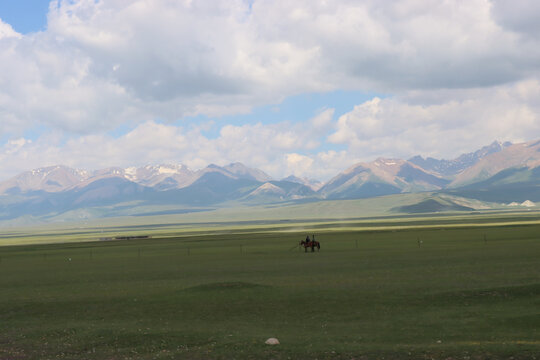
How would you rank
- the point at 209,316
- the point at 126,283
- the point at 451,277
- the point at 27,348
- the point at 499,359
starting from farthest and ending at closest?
the point at 126,283 < the point at 451,277 < the point at 209,316 < the point at 27,348 < the point at 499,359

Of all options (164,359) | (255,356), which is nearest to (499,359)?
(255,356)

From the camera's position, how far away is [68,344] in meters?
26.1

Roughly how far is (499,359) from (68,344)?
19.1m

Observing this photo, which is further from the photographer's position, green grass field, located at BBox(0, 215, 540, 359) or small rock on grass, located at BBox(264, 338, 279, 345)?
small rock on grass, located at BBox(264, 338, 279, 345)

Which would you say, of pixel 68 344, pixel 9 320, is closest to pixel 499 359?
pixel 68 344

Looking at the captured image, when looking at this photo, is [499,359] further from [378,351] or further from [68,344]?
[68,344]

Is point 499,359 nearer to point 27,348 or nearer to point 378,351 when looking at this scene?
point 378,351

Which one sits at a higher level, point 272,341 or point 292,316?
point 272,341

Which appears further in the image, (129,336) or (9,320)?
(9,320)

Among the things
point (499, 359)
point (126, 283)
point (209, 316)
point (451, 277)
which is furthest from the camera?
point (126, 283)

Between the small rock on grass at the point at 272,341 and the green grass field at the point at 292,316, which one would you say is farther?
the small rock on grass at the point at 272,341

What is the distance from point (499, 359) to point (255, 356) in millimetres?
9099

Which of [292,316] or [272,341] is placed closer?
[272,341]

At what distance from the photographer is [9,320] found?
33.2m
